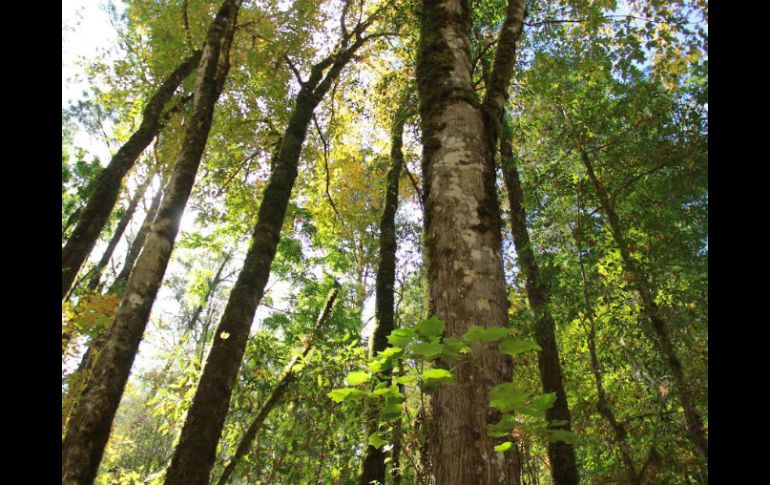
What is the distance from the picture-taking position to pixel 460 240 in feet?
7.08

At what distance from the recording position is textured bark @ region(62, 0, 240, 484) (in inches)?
Result: 163

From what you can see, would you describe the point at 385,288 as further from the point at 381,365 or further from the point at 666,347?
the point at 381,365

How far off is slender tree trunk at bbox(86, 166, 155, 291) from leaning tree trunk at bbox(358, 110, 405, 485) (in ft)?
30.9

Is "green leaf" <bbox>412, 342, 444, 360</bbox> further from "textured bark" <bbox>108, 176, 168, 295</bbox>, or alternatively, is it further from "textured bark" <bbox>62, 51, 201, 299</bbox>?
"textured bark" <bbox>108, 176, 168, 295</bbox>

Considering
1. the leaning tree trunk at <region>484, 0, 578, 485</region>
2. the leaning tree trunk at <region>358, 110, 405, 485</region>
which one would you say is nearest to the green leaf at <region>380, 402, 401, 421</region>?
the leaning tree trunk at <region>484, 0, 578, 485</region>

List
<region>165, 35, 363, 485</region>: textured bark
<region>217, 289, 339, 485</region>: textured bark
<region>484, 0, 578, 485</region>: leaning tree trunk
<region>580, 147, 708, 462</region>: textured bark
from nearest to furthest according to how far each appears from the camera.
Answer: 1. <region>484, 0, 578, 485</region>: leaning tree trunk
2. <region>165, 35, 363, 485</region>: textured bark
3. <region>580, 147, 708, 462</region>: textured bark
4. <region>217, 289, 339, 485</region>: textured bark

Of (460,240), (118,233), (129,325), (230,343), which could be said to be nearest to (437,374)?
(460,240)

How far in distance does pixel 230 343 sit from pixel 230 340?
4 cm

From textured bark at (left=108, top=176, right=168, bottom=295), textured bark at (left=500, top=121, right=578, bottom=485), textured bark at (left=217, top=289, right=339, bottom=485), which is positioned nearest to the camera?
textured bark at (left=217, top=289, right=339, bottom=485)

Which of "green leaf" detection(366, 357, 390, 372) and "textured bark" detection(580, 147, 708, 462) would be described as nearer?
"green leaf" detection(366, 357, 390, 372)
